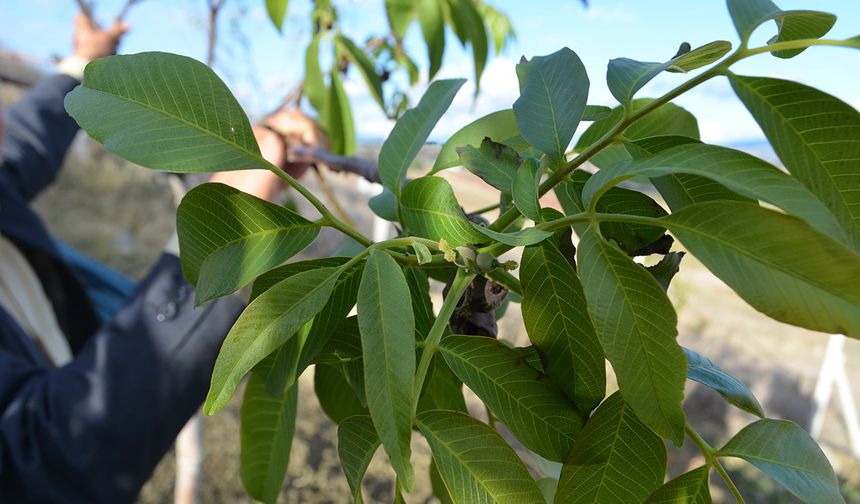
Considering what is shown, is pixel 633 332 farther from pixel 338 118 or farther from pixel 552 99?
pixel 338 118

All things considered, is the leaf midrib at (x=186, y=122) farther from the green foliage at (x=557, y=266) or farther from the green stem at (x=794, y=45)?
the green stem at (x=794, y=45)

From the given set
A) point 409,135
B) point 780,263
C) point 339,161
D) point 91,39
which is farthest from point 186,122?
point 91,39

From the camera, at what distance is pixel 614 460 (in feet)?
0.83

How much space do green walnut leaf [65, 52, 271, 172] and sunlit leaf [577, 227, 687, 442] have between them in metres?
0.14

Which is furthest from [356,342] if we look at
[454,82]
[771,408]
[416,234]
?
[771,408]

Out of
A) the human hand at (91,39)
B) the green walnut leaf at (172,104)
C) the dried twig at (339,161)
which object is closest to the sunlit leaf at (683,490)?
the green walnut leaf at (172,104)

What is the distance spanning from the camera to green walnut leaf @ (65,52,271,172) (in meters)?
0.27

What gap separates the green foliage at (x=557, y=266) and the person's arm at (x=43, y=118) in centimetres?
134

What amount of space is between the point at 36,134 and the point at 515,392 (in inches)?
61.9

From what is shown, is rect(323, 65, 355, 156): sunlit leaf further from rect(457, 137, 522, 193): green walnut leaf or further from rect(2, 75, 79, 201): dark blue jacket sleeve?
rect(2, 75, 79, 201): dark blue jacket sleeve

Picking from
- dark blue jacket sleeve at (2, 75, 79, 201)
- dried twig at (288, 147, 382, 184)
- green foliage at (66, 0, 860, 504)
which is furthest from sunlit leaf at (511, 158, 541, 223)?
dark blue jacket sleeve at (2, 75, 79, 201)

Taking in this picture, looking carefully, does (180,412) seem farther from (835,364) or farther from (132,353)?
(835,364)

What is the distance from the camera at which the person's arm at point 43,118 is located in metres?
1.42

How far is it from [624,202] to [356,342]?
129 mm
